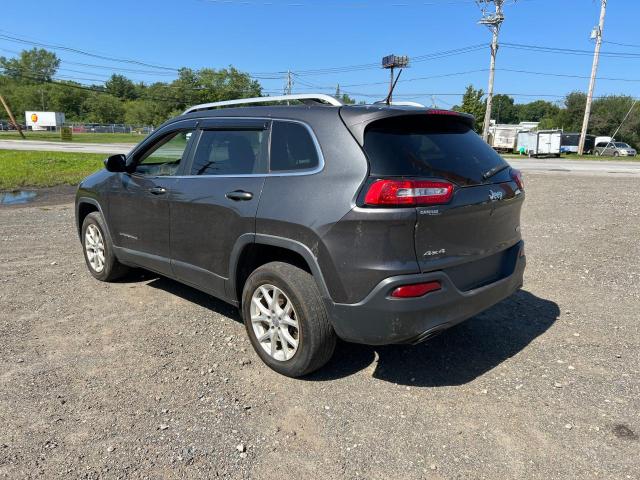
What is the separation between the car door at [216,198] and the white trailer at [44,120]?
89.3m

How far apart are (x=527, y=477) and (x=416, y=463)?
542mm

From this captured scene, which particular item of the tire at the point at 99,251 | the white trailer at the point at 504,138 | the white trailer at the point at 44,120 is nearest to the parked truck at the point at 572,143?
the white trailer at the point at 504,138

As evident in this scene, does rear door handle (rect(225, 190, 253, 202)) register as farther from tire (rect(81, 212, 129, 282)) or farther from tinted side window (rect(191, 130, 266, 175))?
tire (rect(81, 212, 129, 282))

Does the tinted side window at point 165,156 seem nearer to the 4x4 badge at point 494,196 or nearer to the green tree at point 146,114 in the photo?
the 4x4 badge at point 494,196

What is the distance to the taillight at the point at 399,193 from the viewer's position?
2.87 meters

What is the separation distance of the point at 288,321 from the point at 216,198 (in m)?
1.09

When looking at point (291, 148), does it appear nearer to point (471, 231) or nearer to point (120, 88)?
point (471, 231)

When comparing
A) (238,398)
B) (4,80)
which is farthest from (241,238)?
(4,80)

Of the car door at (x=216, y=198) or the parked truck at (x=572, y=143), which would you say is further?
the parked truck at (x=572, y=143)

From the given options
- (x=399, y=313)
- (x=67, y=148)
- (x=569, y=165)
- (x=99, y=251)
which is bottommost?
(x=569, y=165)

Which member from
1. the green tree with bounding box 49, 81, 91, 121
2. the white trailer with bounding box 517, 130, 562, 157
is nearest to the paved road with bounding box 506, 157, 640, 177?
the white trailer with bounding box 517, 130, 562, 157

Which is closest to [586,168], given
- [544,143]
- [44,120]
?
[544,143]

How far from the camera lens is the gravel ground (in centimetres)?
265

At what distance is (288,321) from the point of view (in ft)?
11.1
